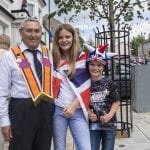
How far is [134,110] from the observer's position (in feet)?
45.8

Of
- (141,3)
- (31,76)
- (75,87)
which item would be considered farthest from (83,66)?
(141,3)

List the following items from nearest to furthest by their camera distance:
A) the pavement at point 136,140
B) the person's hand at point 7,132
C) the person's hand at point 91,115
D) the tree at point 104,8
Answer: the person's hand at point 7,132
the person's hand at point 91,115
the pavement at point 136,140
the tree at point 104,8

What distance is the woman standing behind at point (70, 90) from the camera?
4.68m

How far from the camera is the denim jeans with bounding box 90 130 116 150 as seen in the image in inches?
196

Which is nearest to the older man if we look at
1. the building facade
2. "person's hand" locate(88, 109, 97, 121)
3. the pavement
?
"person's hand" locate(88, 109, 97, 121)

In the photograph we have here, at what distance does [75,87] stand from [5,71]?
0.70m

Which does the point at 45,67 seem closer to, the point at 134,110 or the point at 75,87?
the point at 75,87

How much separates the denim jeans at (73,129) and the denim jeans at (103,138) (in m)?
0.23

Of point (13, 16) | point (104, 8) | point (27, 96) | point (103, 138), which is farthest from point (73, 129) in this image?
point (13, 16)

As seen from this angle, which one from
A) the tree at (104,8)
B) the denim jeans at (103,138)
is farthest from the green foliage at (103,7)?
the denim jeans at (103,138)

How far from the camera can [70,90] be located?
470 centimetres

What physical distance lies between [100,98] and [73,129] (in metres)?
0.41

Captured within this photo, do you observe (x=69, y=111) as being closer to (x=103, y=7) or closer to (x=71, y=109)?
(x=71, y=109)

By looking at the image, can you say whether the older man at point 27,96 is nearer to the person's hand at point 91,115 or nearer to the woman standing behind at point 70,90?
the woman standing behind at point 70,90
